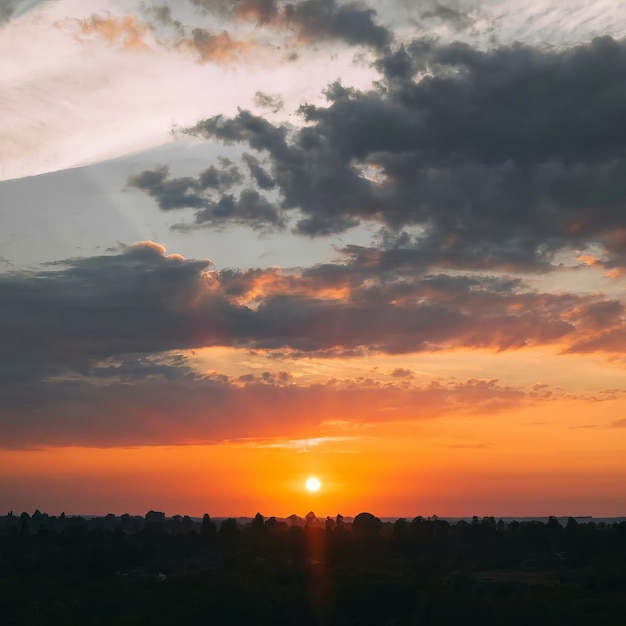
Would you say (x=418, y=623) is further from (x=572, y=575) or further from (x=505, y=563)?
(x=505, y=563)

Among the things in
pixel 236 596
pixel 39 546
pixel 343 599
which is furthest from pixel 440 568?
pixel 39 546

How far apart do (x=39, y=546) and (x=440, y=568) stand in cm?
7836

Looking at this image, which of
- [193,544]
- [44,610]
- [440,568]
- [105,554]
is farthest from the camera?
[193,544]

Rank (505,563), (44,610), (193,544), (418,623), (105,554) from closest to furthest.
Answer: (418,623) → (44,610) → (105,554) → (505,563) → (193,544)

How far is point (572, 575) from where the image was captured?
120125 millimetres

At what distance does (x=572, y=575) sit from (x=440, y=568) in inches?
769

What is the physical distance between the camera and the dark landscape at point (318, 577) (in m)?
83.9

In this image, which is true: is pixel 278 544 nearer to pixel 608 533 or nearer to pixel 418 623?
pixel 608 533

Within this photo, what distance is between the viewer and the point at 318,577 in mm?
101688

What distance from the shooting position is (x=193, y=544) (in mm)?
158250

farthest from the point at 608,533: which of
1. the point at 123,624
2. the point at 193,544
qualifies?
the point at 123,624

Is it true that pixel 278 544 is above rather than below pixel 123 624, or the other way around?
above

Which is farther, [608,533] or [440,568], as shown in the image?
[608,533]

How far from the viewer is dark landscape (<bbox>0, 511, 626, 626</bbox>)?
275 feet
